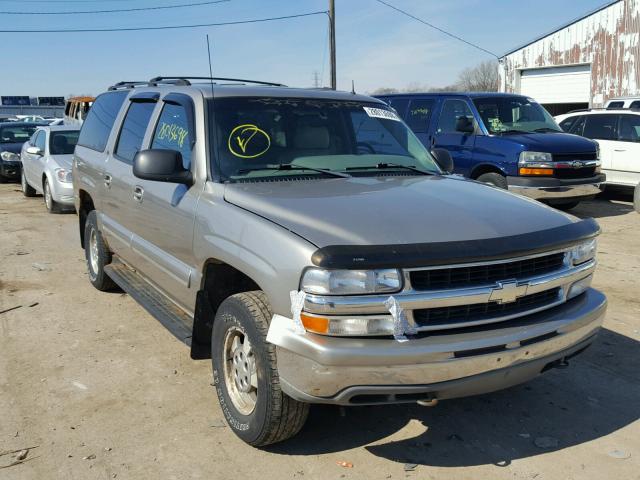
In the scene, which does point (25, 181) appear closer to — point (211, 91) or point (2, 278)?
point (2, 278)

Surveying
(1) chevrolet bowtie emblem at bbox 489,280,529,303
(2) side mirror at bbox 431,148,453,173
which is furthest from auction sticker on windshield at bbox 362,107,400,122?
(1) chevrolet bowtie emblem at bbox 489,280,529,303

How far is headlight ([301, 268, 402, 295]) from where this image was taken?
105 inches

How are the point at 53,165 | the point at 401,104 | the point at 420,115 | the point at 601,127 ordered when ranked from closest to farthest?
the point at 420,115
the point at 401,104
the point at 53,165
the point at 601,127

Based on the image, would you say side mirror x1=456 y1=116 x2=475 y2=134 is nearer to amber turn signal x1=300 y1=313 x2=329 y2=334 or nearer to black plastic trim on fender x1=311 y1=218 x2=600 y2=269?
black plastic trim on fender x1=311 y1=218 x2=600 y2=269

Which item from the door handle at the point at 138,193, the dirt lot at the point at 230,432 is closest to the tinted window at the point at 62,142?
the dirt lot at the point at 230,432

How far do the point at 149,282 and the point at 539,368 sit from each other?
9.68ft

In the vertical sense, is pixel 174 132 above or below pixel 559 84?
below

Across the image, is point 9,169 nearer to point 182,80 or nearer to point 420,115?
point 420,115

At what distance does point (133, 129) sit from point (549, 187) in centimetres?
665

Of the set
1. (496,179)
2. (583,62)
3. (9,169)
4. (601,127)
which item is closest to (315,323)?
(496,179)

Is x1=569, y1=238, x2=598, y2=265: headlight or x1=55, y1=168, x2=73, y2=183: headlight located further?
x1=55, y1=168, x2=73, y2=183: headlight

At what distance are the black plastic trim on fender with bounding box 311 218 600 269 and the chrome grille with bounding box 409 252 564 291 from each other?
6cm

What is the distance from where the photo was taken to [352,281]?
2676 millimetres

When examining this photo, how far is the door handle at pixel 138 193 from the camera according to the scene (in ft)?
14.9
